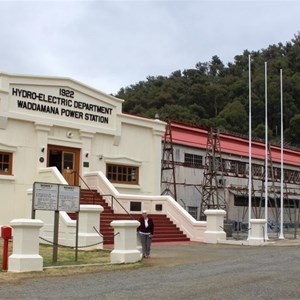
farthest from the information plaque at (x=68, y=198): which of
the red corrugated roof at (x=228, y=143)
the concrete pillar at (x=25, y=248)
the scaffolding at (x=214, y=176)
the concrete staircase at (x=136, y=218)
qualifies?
the red corrugated roof at (x=228, y=143)

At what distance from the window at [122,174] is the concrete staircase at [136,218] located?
2.49 metres

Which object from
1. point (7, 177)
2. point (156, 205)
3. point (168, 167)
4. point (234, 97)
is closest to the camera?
point (7, 177)

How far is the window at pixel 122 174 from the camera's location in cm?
2855

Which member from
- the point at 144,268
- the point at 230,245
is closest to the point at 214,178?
the point at 230,245

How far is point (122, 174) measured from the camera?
29.1 metres

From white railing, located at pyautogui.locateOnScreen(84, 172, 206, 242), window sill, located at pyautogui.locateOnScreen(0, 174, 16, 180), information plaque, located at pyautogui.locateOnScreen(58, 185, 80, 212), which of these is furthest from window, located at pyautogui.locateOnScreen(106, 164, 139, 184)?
information plaque, located at pyautogui.locateOnScreen(58, 185, 80, 212)

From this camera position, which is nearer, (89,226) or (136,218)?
(89,226)

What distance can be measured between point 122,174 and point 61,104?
208 inches

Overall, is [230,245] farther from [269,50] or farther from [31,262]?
[269,50]

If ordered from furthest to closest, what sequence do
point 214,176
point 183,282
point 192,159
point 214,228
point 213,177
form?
1. point 192,159
2. point 213,177
3. point 214,176
4. point 214,228
5. point 183,282

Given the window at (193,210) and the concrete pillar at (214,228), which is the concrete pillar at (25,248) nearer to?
the concrete pillar at (214,228)

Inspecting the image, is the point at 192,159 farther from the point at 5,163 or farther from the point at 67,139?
the point at 5,163

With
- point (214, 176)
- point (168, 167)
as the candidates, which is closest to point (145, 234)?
point (168, 167)

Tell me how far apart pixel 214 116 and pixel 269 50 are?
1126cm
